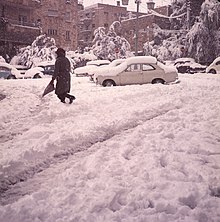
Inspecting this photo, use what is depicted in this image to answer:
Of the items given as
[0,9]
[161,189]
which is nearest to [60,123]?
[161,189]

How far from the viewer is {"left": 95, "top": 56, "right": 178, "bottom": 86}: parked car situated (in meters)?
14.0

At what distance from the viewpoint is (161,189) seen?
3.60 m

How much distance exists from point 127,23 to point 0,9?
19098 mm

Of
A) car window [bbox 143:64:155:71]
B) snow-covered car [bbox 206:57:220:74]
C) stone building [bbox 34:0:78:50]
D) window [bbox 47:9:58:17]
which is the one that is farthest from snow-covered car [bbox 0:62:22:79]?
window [bbox 47:9:58:17]

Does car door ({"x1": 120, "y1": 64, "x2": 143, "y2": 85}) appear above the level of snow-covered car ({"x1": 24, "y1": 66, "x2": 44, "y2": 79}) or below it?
above

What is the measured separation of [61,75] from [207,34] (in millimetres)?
22191

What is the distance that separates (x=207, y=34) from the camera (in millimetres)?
27844

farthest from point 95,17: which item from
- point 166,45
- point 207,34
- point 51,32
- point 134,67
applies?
point 134,67

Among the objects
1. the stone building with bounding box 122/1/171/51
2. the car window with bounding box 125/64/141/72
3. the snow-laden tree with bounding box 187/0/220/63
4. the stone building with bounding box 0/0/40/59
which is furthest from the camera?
the stone building with bounding box 122/1/171/51

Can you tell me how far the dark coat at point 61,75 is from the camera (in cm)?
927

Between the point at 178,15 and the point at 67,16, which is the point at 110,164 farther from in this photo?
the point at 67,16

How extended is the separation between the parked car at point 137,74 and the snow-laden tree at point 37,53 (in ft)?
47.6

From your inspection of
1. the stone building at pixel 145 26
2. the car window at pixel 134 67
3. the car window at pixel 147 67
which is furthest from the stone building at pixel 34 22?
the car window at pixel 147 67

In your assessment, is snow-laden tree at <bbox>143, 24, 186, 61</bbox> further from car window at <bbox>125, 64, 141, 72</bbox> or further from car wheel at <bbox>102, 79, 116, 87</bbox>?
car wheel at <bbox>102, 79, 116, 87</bbox>
